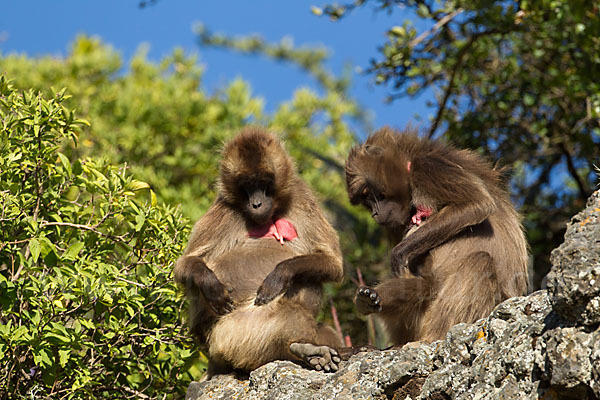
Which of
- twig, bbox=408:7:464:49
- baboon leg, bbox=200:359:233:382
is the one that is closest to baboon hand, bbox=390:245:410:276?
baboon leg, bbox=200:359:233:382

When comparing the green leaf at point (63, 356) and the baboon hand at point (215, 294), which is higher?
the baboon hand at point (215, 294)

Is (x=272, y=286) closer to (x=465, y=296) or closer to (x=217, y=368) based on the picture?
(x=217, y=368)

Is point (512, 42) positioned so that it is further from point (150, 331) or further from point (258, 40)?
point (258, 40)

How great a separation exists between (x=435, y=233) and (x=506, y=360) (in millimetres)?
1845

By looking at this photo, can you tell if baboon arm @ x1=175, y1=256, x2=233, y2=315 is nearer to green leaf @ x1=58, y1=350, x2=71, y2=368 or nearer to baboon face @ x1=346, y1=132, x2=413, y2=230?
green leaf @ x1=58, y1=350, x2=71, y2=368

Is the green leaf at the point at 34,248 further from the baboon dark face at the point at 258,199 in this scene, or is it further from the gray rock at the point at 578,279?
the gray rock at the point at 578,279

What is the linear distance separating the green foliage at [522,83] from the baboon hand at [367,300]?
3148mm

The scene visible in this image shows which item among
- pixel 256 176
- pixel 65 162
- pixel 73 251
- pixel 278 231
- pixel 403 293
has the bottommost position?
pixel 403 293

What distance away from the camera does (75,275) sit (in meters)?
4.84

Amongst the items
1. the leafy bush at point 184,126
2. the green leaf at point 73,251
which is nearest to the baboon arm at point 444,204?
the green leaf at point 73,251

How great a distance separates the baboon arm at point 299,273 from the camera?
5.41 metres

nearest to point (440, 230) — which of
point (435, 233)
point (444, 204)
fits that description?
point (435, 233)

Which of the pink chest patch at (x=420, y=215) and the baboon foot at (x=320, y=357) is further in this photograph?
the pink chest patch at (x=420, y=215)

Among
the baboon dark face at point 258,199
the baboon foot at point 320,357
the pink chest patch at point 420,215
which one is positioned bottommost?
the baboon foot at point 320,357
